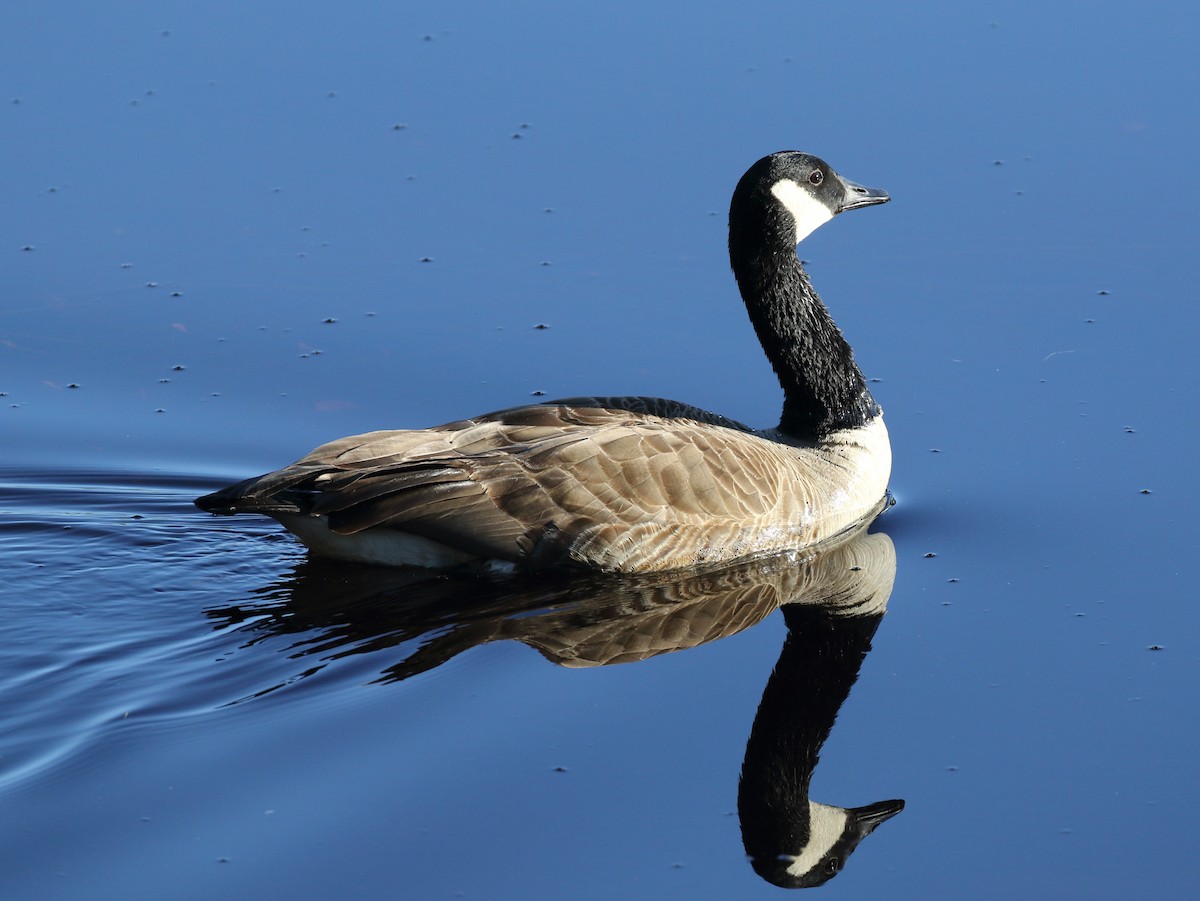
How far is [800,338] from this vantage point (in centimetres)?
1153

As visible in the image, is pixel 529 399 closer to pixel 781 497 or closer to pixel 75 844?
pixel 781 497

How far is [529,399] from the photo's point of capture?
12336 mm

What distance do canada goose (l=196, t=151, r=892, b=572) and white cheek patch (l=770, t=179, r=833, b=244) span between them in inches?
0.5

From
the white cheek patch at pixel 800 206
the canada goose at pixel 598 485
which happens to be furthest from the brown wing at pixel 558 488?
the white cheek patch at pixel 800 206

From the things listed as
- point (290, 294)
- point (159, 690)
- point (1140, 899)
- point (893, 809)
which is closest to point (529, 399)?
point (290, 294)

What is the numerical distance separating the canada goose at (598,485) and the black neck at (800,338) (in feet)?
0.11

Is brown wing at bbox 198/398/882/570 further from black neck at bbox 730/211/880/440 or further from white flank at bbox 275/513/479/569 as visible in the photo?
black neck at bbox 730/211/880/440

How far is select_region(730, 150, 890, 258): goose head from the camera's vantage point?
11.2 meters

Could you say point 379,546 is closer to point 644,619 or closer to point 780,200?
point 644,619

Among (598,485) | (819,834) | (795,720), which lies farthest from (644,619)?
(819,834)

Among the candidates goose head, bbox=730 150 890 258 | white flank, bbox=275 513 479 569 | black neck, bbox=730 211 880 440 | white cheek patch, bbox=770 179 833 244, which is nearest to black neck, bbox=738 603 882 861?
black neck, bbox=730 211 880 440

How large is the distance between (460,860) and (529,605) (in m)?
2.56

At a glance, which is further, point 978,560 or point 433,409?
point 433,409

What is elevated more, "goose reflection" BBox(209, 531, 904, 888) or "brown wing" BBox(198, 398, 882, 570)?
"brown wing" BBox(198, 398, 882, 570)
